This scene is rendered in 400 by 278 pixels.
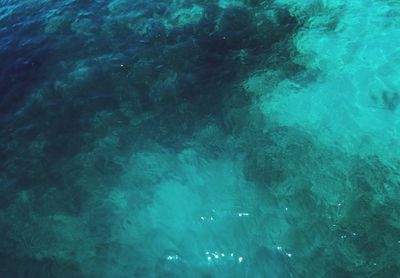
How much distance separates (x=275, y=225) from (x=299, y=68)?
7.68 meters

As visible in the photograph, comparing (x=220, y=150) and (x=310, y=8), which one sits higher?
(x=310, y=8)

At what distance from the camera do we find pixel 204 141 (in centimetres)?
1425

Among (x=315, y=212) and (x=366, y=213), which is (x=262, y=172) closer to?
(x=315, y=212)

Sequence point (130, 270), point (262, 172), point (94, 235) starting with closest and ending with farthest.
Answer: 1. point (130, 270)
2. point (94, 235)
3. point (262, 172)

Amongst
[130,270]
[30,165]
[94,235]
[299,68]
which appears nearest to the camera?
[130,270]

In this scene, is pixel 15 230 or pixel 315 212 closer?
pixel 315 212

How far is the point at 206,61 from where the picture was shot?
17.0 metres

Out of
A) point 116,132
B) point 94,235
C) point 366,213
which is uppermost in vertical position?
point 116,132

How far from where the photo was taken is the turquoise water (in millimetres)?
11531

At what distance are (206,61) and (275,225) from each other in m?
8.53

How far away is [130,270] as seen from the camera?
37.3 feet

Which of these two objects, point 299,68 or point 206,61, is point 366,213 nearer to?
point 299,68

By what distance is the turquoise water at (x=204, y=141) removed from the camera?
37.8ft

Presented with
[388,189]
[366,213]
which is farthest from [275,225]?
[388,189]
